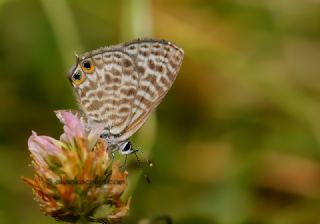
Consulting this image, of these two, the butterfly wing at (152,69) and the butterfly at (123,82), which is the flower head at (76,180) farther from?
the butterfly wing at (152,69)

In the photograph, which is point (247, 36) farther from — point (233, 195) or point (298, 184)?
point (233, 195)

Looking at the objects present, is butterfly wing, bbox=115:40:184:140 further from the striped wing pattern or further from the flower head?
the flower head

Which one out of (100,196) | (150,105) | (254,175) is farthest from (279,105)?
(100,196)

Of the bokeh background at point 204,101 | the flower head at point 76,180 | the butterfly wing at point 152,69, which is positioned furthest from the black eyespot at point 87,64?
the bokeh background at point 204,101

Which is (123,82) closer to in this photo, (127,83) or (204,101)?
(127,83)

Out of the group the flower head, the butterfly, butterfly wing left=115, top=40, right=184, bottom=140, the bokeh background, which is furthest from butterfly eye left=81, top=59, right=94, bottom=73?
the bokeh background

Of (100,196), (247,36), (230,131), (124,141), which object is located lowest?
(100,196)
